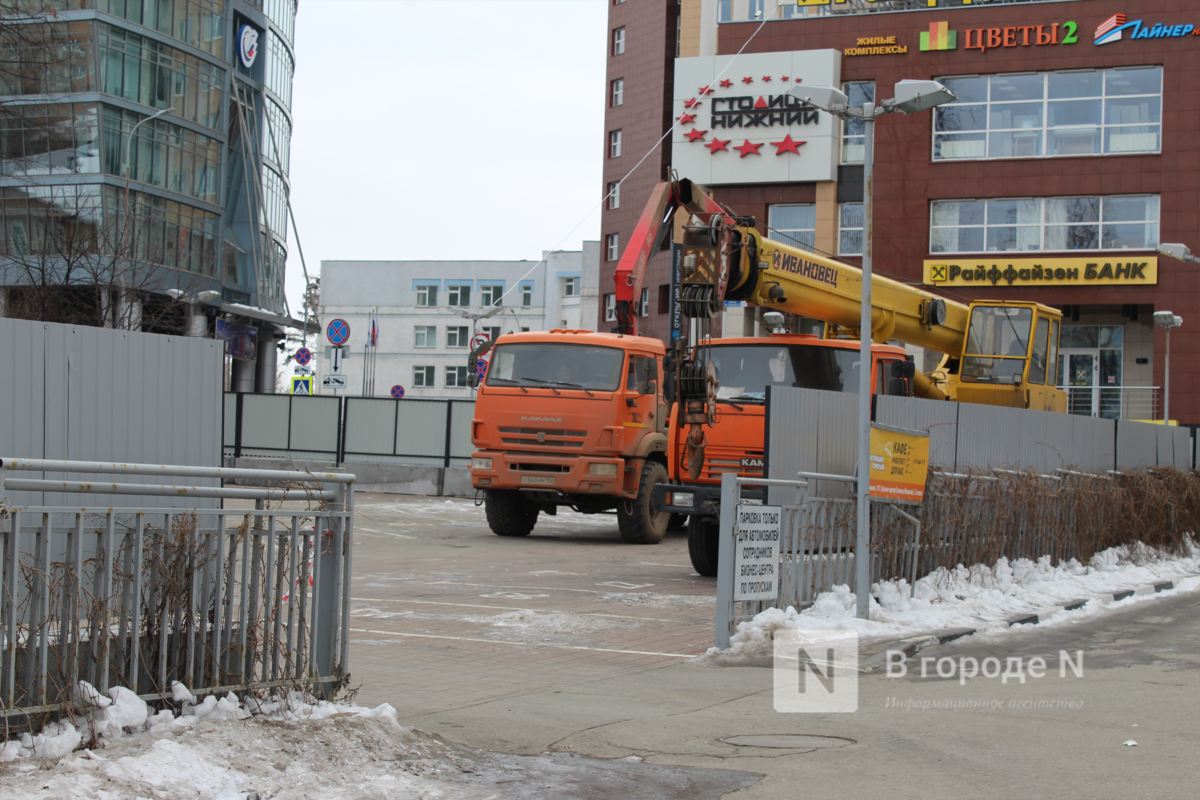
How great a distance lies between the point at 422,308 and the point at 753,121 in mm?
54431

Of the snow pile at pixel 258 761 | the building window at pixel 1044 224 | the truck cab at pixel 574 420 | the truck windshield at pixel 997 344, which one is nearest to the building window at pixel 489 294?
the building window at pixel 1044 224

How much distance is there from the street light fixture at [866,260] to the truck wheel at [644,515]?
7.71 m

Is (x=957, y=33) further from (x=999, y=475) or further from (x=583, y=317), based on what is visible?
(x=583, y=317)

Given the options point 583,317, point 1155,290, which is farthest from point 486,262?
point 1155,290

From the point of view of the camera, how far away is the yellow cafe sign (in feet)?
130

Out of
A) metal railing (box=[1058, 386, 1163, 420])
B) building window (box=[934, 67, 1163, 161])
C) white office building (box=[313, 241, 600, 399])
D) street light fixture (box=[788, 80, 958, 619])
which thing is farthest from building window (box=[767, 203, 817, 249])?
white office building (box=[313, 241, 600, 399])

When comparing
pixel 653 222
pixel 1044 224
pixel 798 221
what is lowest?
pixel 653 222

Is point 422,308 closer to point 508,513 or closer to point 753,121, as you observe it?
point 753,121

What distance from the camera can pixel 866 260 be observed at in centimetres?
1199

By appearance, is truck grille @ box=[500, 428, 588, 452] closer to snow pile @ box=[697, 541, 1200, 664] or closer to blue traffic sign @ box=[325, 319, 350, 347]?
snow pile @ box=[697, 541, 1200, 664]

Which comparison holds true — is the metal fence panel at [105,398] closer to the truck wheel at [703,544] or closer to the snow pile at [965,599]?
the snow pile at [965,599]

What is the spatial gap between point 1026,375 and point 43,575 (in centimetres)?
1601

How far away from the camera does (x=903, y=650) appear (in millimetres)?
10117

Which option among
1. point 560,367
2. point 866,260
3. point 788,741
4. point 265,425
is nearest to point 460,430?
point 265,425
